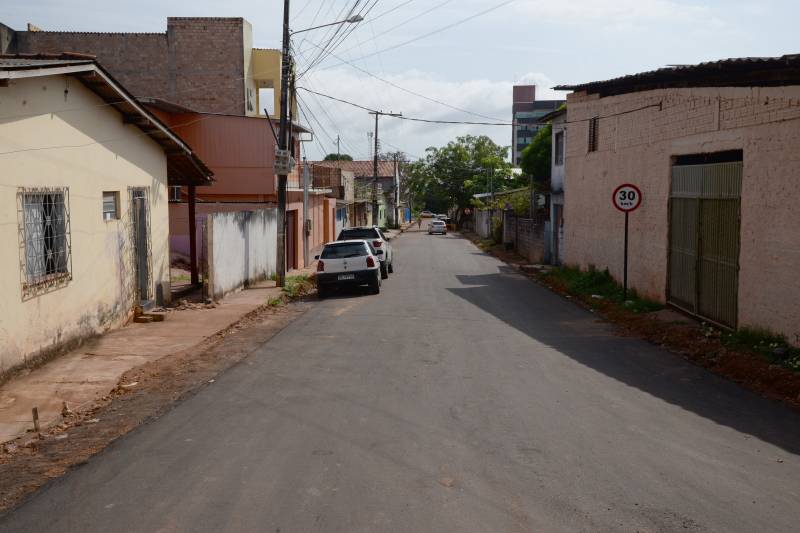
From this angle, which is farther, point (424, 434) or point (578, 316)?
point (578, 316)

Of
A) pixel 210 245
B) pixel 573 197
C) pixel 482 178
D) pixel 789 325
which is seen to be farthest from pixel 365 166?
pixel 789 325

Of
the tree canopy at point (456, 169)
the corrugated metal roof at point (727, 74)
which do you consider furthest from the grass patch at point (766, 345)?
the tree canopy at point (456, 169)

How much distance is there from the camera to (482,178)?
84.4 m

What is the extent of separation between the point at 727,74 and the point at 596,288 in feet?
26.2

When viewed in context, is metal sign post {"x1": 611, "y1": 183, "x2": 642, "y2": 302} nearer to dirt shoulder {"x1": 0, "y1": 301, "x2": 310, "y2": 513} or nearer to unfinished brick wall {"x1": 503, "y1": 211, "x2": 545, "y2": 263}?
dirt shoulder {"x1": 0, "y1": 301, "x2": 310, "y2": 513}

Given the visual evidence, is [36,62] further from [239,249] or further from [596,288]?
[596,288]

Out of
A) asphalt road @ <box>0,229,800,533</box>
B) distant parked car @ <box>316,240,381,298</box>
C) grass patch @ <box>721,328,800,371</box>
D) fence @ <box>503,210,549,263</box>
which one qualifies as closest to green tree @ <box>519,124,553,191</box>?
fence @ <box>503,210,549,263</box>

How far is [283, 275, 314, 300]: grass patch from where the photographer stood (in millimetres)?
21688

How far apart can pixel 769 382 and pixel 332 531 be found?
6.92m

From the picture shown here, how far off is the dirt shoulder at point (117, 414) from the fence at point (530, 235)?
1968cm

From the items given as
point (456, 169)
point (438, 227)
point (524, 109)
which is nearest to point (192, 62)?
point (438, 227)

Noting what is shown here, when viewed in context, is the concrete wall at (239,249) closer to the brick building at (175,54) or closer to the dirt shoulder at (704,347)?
the dirt shoulder at (704,347)

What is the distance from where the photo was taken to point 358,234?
25.9 metres

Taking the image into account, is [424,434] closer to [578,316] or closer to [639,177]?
[578,316]
